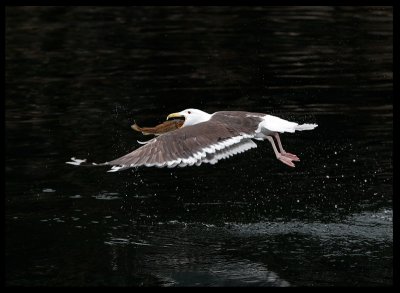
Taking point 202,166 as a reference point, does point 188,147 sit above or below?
above

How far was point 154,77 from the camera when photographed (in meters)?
17.7

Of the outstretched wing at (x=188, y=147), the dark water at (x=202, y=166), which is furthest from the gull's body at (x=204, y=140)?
the dark water at (x=202, y=166)

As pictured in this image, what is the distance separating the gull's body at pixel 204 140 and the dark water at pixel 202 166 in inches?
39.5

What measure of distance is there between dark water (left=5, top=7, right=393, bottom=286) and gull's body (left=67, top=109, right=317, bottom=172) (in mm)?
1003

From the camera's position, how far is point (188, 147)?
30.0 feet

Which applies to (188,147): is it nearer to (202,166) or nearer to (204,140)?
(204,140)

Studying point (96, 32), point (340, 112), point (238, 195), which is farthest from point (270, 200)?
point (96, 32)

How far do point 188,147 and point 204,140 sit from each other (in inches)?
9.0

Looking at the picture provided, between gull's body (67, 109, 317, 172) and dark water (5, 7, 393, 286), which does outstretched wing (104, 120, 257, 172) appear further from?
dark water (5, 7, 393, 286)

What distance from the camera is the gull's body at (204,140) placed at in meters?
8.87

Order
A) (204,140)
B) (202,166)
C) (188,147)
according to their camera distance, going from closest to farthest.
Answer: (188,147) → (204,140) → (202,166)

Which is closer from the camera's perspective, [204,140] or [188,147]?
[188,147]

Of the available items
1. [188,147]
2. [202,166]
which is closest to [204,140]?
[188,147]

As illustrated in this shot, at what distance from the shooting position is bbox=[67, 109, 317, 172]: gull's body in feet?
29.1
